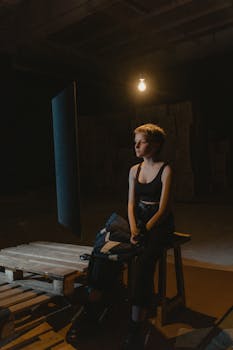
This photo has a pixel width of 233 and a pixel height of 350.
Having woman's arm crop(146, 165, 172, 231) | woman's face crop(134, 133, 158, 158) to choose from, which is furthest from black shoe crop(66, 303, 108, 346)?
woman's face crop(134, 133, 158, 158)

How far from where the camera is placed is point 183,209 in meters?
9.65

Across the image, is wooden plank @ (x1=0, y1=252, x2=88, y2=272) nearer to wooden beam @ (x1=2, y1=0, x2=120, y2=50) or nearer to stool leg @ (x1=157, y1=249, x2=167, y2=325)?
stool leg @ (x1=157, y1=249, x2=167, y2=325)

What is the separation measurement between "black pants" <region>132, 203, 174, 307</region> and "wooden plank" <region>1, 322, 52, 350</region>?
883mm

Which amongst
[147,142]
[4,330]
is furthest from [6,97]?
[4,330]

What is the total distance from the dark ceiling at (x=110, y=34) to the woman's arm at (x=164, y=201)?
322cm

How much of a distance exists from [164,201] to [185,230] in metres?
3.98

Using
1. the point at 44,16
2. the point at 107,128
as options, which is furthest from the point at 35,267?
the point at 107,128

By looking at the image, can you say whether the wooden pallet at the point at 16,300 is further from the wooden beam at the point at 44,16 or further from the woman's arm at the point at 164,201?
the wooden beam at the point at 44,16

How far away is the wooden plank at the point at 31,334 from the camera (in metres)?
3.10

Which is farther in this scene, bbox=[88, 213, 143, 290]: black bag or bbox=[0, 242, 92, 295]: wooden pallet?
bbox=[0, 242, 92, 295]: wooden pallet

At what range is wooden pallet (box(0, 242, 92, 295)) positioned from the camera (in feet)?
11.6

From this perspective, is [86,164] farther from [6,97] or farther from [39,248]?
[39,248]

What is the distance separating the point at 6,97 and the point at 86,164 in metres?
3.33

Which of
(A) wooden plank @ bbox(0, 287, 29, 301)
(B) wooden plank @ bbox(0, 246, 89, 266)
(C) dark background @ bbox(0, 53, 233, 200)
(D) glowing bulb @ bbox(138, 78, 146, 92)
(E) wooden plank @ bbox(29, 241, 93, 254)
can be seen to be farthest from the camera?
(C) dark background @ bbox(0, 53, 233, 200)
